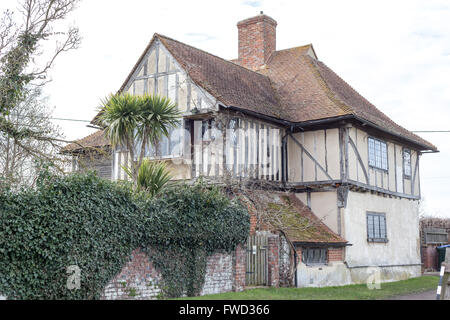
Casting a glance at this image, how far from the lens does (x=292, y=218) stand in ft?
58.0

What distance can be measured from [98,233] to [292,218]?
809 cm

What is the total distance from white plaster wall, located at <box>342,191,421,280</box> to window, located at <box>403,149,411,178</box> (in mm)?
1161

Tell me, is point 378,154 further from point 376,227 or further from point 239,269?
point 239,269

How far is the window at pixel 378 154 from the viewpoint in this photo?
20.8 metres

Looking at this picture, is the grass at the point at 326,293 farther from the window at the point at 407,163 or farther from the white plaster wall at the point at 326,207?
the window at the point at 407,163

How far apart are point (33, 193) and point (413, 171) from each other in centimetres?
1832

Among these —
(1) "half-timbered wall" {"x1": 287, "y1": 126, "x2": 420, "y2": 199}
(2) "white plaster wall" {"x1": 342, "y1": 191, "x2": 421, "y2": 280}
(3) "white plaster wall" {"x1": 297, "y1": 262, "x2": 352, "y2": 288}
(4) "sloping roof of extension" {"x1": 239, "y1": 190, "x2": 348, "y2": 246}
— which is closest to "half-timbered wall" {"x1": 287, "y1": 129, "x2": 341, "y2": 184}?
(1) "half-timbered wall" {"x1": 287, "y1": 126, "x2": 420, "y2": 199}

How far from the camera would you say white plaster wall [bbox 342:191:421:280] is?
63.1 ft

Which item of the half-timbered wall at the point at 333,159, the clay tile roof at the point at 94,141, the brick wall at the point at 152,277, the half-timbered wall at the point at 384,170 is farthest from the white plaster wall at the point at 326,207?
the clay tile roof at the point at 94,141

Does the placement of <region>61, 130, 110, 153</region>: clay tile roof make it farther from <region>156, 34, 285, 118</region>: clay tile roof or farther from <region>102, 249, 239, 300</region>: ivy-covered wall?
<region>102, 249, 239, 300</region>: ivy-covered wall

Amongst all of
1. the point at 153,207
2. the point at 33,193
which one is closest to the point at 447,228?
the point at 153,207

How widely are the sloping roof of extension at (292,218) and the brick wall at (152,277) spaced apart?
6.73 ft

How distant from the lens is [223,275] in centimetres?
1417

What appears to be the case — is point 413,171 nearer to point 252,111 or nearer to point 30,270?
point 252,111
